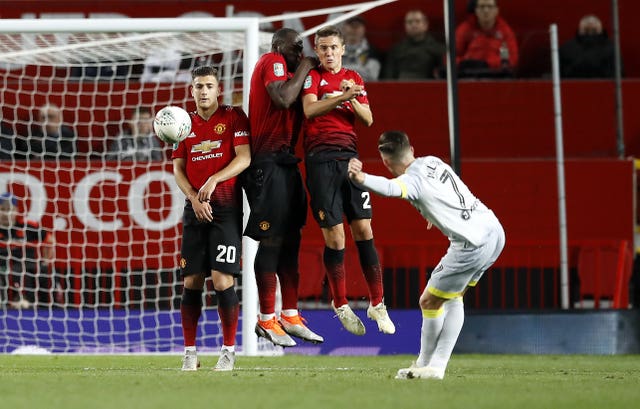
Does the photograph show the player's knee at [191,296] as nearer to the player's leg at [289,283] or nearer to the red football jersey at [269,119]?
the player's leg at [289,283]

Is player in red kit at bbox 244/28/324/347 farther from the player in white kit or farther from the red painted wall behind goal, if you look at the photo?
the red painted wall behind goal

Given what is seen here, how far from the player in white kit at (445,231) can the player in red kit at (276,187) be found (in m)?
1.11

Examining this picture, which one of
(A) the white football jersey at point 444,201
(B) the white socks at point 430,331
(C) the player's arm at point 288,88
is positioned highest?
(C) the player's arm at point 288,88

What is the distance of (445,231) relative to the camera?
28.0ft

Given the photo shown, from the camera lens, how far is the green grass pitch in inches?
258

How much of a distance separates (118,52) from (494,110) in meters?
4.96

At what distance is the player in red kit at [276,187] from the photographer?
9.34 m

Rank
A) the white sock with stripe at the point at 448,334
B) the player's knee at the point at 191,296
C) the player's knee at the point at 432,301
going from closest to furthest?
1. the white sock with stripe at the point at 448,334
2. the player's knee at the point at 432,301
3. the player's knee at the point at 191,296

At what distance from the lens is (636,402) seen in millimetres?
6812

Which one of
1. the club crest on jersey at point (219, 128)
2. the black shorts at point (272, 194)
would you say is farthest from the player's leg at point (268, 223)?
the club crest on jersey at point (219, 128)

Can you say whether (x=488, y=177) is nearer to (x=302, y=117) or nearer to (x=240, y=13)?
(x=240, y=13)

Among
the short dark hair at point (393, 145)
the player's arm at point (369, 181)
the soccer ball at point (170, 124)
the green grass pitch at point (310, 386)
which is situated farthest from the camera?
the soccer ball at point (170, 124)

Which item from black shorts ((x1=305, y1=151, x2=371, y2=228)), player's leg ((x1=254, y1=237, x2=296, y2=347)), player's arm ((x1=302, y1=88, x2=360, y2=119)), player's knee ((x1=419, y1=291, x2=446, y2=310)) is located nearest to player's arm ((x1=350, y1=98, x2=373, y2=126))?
player's arm ((x1=302, y1=88, x2=360, y2=119))

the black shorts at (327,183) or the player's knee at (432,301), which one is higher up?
the black shorts at (327,183)
